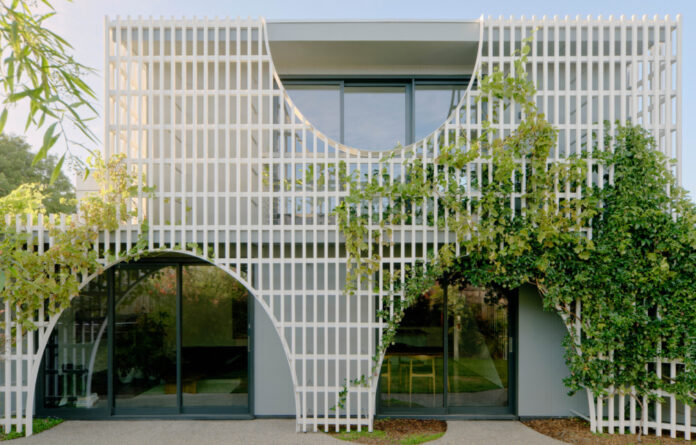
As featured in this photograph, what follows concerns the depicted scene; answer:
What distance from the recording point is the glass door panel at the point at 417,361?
5.44m

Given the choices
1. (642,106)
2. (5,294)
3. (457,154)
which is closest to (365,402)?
(457,154)

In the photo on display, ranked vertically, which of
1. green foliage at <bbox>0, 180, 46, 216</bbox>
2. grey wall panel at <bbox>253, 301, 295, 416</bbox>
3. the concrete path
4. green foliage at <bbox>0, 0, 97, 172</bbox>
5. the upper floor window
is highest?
the upper floor window

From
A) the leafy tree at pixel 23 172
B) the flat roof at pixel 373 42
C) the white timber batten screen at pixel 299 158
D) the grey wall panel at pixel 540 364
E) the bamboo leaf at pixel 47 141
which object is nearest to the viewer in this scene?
the bamboo leaf at pixel 47 141

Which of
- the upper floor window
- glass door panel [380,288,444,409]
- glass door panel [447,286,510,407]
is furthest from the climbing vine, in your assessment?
glass door panel [447,286,510,407]

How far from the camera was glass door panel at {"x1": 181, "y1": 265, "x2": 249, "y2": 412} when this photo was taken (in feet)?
17.9

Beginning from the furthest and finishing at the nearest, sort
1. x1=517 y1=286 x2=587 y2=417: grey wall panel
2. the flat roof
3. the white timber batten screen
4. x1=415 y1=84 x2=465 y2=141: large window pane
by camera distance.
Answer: x1=415 y1=84 x2=465 y2=141: large window pane < x1=517 y1=286 x2=587 y2=417: grey wall panel < the flat roof < the white timber batten screen

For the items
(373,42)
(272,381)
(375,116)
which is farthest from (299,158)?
(272,381)

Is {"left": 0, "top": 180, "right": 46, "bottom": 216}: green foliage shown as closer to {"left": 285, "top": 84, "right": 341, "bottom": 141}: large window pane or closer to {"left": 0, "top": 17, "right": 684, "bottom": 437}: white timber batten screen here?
{"left": 0, "top": 17, "right": 684, "bottom": 437}: white timber batten screen

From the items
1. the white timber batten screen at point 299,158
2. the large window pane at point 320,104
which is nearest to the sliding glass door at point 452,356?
the white timber batten screen at point 299,158

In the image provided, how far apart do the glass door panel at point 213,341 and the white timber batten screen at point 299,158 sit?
67 centimetres

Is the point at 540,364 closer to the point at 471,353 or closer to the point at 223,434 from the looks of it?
the point at 471,353

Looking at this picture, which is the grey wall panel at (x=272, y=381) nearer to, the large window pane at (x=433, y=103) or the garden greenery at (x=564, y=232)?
the garden greenery at (x=564, y=232)

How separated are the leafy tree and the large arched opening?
36.6 ft

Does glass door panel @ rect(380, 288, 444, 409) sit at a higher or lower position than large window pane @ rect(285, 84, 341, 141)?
lower
